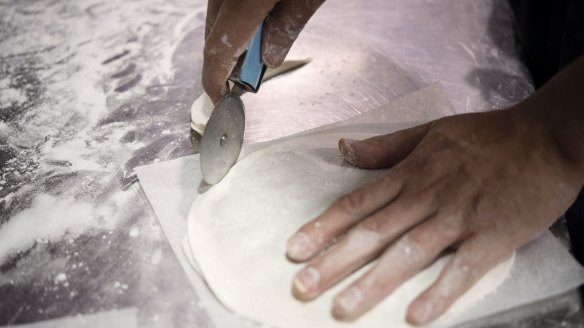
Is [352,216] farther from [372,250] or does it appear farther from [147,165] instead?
[147,165]

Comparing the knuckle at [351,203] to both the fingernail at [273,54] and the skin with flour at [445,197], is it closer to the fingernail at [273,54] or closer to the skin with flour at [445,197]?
the skin with flour at [445,197]

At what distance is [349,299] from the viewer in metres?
0.75

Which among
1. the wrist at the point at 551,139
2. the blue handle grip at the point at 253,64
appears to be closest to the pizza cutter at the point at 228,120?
the blue handle grip at the point at 253,64

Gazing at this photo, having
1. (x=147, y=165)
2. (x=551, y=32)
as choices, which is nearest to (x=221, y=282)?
(x=147, y=165)

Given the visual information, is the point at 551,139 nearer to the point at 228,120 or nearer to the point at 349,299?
the point at 349,299

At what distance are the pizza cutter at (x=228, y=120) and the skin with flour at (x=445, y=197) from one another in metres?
0.03

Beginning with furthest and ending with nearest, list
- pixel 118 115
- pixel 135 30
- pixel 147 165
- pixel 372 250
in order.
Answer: pixel 135 30 → pixel 118 115 → pixel 147 165 → pixel 372 250

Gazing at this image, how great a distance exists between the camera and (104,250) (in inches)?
36.8

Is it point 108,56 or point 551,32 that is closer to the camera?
point 551,32

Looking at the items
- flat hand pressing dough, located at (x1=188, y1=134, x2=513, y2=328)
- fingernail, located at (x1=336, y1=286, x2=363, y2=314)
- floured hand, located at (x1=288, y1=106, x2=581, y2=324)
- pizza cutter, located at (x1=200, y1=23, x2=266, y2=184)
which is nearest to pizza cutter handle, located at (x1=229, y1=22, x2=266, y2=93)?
pizza cutter, located at (x1=200, y1=23, x2=266, y2=184)

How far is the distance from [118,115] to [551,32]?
3.58ft

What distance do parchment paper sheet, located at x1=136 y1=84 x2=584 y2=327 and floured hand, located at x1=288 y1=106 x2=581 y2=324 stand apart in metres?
0.05

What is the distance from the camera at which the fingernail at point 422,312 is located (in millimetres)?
757

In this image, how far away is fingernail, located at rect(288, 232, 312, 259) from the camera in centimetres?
81
